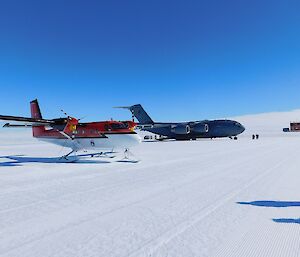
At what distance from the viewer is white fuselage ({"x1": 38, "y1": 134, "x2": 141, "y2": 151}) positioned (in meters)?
14.4

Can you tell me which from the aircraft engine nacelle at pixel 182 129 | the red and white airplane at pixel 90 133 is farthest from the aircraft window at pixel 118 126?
the aircraft engine nacelle at pixel 182 129

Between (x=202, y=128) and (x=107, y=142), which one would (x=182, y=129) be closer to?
(x=202, y=128)

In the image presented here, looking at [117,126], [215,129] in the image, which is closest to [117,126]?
[117,126]

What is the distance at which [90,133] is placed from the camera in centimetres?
1548

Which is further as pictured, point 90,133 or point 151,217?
point 90,133

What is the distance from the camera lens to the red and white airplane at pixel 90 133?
47.2 feet

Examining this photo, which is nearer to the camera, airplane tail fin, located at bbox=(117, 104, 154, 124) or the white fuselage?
the white fuselage

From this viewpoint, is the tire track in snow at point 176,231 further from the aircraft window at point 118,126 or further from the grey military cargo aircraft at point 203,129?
the grey military cargo aircraft at point 203,129

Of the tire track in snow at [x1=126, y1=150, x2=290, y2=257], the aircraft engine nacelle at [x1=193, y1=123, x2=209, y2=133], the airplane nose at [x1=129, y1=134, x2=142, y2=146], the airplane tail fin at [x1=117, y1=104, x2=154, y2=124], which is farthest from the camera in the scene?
the airplane tail fin at [x1=117, y1=104, x2=154, y2=124]

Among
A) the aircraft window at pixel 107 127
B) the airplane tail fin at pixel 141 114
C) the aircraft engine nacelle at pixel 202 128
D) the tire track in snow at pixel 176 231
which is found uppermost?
the airplane tail fin at pixel 141 114

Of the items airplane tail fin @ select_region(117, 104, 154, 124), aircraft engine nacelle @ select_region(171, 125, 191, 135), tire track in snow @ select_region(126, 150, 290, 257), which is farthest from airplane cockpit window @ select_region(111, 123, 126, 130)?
airplane tail fin @ select_region(117, 104, 154, 124)

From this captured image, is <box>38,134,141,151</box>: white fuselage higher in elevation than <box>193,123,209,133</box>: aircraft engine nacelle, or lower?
lower

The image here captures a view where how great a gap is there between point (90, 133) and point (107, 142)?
129cm

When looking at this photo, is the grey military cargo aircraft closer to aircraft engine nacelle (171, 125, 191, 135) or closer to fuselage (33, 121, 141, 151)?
aircraft engine nacelle (171, 125, 191, 135)
